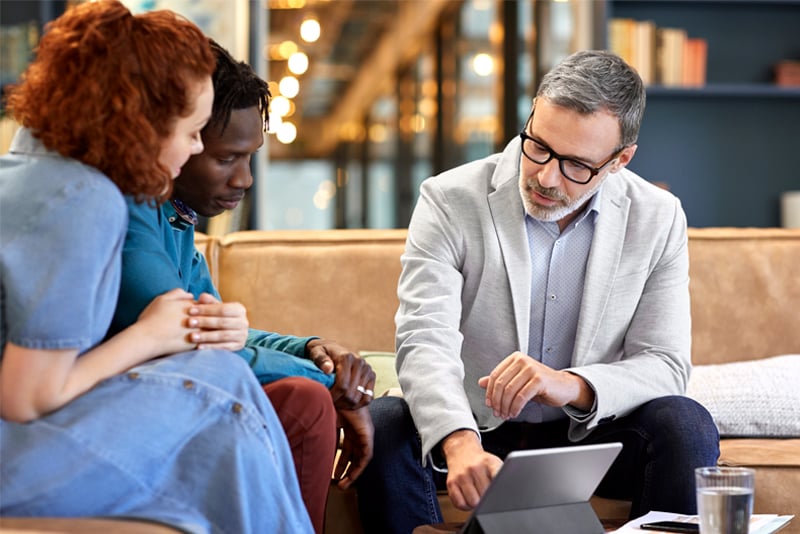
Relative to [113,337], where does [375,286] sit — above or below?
below

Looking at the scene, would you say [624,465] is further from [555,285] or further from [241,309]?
[241,309]

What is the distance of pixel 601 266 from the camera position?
81.2 inches

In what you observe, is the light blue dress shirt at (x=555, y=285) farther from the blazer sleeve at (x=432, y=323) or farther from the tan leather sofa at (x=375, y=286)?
the tan leather sofa at (x=375, y=286)

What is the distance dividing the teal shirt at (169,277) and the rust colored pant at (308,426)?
41mm

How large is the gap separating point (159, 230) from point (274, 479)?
0.43 metres

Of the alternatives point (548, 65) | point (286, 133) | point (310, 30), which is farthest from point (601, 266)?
point (286, 133)

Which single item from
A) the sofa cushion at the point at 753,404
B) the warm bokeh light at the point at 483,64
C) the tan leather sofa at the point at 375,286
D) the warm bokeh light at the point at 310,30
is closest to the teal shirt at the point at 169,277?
the tan leather sofa at the point at 375,286

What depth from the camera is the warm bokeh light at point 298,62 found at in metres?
10.5

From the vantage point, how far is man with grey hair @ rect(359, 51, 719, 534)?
186 cm

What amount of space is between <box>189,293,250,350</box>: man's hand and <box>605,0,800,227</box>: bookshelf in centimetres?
337

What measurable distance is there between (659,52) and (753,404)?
2.39 metres

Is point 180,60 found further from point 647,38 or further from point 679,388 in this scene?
point 647,38

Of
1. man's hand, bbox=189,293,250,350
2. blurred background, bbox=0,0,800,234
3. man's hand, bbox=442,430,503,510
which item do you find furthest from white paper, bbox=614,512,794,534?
blurred background, bbox=0,0,800,234

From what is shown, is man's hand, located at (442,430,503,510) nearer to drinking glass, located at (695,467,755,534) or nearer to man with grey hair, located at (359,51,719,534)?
man with grey hair, located at (359,51,719,534)
